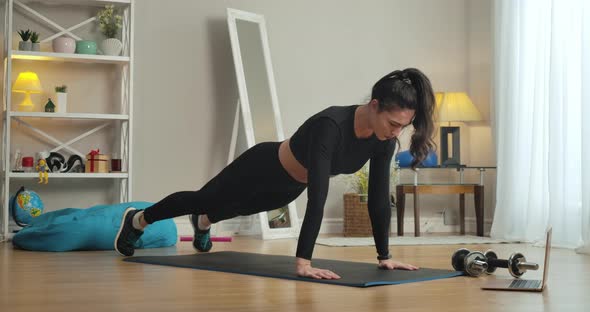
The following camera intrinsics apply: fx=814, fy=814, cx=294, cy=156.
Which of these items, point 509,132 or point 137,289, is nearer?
point 137,289

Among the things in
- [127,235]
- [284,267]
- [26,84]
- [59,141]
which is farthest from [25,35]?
[284,267]

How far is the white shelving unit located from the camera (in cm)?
523

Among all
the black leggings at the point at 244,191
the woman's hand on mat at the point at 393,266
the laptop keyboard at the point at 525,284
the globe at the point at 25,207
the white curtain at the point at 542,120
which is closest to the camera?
the laptop keyboard at the point at 525,284

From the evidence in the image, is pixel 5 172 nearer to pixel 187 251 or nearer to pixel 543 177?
pixel 187 251

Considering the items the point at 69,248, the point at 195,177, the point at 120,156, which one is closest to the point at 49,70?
the point at 120,156

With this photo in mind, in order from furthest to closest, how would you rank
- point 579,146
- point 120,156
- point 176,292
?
1. point 120,156
2. point 579,146
3. point 176,292

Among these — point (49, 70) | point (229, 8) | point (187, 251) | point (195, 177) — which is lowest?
point (187, 251)

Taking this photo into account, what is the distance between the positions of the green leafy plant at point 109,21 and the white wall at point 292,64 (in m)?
0.24

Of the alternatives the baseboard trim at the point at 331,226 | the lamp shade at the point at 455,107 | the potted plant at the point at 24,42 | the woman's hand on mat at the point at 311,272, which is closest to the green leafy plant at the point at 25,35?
the potted plant at the point at 24,42

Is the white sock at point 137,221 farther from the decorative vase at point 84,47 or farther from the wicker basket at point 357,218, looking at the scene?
the wicker basket at point 357,218

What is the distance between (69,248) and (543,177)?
9.86ft

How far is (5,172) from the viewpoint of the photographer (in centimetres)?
517

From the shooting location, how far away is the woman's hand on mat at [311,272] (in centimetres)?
287

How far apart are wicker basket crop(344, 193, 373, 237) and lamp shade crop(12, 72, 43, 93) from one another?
2.33 meters
